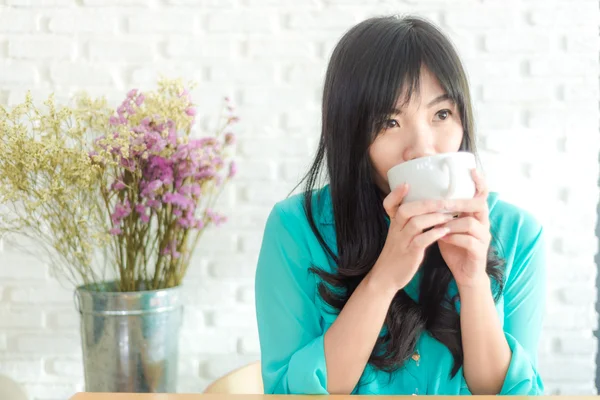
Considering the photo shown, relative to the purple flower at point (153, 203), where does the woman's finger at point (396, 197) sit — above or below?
above

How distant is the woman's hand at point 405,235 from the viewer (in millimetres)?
779

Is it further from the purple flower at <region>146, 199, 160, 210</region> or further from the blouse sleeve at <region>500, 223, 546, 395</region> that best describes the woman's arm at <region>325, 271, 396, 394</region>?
the purple flower at <region>146, 199, 160, 210</region>

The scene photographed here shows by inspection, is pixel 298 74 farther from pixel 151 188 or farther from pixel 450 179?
pixel 450 179

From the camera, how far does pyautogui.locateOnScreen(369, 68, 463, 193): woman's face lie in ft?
2.96

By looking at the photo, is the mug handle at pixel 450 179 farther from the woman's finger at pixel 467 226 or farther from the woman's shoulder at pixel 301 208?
the woman's shoulder at pixel 301 208

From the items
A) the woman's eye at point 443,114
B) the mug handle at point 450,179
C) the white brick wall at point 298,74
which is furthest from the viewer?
the white brick wall at point 298,74

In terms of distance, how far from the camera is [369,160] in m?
0.99

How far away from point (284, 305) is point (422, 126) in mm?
344

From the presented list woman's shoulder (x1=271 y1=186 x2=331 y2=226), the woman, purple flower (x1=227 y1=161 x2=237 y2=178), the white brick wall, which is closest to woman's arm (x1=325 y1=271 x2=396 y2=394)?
the woman

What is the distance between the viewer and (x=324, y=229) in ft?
3.54

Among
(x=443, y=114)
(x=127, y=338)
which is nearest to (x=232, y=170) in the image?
(x=127, y=338)

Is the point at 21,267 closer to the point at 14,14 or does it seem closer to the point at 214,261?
the point at 214,261

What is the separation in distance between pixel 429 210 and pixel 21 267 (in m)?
1.38

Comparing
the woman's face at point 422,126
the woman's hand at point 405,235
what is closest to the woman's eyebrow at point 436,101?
the woman's face at point 422,126
